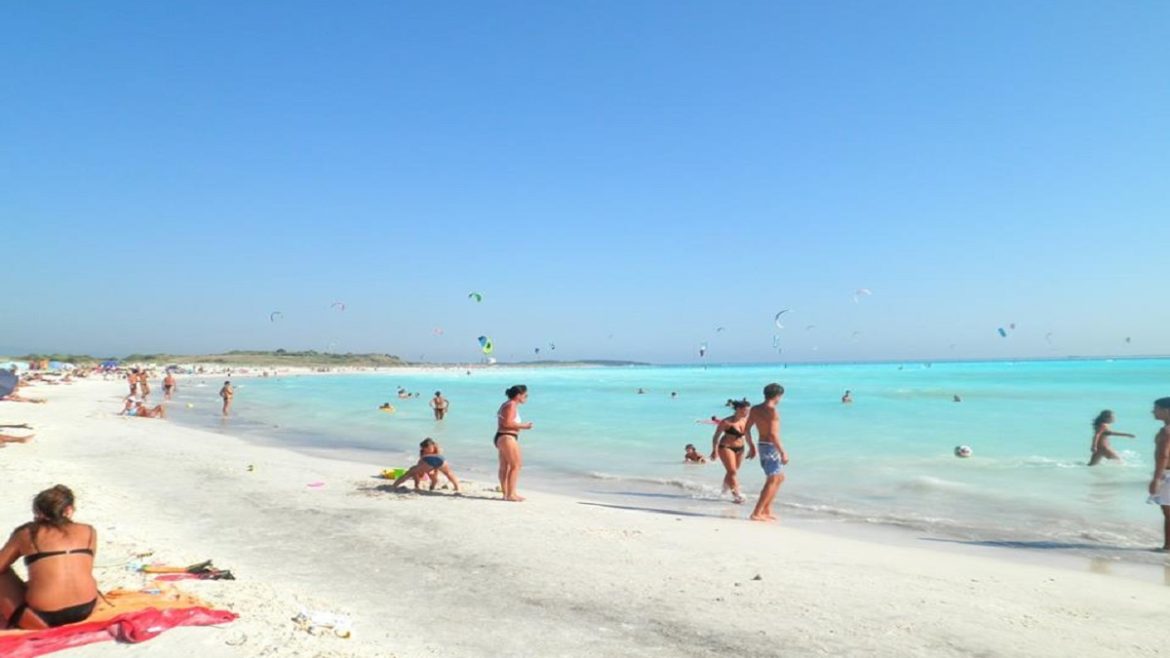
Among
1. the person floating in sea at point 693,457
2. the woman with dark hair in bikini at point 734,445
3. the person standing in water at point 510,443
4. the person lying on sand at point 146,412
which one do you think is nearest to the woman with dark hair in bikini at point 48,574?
the person standing in water at point 510,443

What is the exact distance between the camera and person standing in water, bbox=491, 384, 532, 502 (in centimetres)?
862

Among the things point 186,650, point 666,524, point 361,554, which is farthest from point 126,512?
point 666,524

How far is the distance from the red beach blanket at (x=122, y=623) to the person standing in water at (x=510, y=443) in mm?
4603

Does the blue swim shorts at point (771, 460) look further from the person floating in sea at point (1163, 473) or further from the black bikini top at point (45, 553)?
the black bikini top at point (45, 553)

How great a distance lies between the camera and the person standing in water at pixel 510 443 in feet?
28.3

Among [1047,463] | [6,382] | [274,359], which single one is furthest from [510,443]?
[274,359]

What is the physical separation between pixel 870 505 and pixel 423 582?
262 inches

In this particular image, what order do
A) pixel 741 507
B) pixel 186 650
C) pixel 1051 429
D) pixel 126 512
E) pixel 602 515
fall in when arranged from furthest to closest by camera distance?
1. pixel 1051 429
2. pixel 741 507
3. pixel 602 515
4. pixel 126 512
5. pixel 186 650

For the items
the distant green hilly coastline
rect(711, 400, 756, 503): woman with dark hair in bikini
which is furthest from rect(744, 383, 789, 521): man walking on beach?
the distant green hilly coastline

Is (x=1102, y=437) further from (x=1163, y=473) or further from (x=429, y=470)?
(x=429, y=470)

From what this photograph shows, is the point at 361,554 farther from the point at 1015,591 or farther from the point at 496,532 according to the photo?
the point at 1015,591

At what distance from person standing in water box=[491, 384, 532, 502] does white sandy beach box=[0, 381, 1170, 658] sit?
33cm

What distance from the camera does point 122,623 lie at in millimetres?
3785

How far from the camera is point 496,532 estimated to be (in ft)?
22.2
